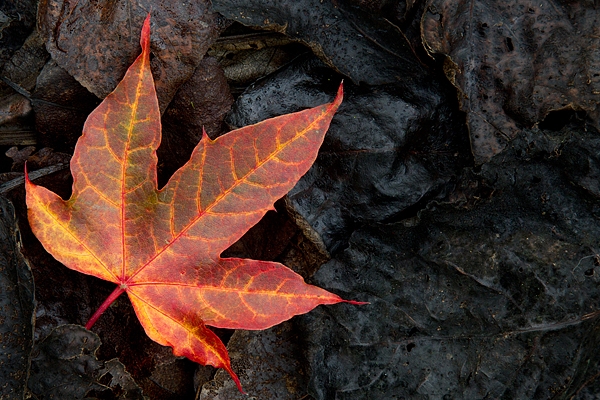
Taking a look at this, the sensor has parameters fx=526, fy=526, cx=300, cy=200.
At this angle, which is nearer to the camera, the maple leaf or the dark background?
the maple leaf

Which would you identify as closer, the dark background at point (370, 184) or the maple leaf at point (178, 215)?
the maple leaf at point (178, 215)

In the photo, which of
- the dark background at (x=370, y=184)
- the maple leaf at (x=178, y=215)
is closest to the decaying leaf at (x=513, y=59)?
the dark background at (x=370, y=184)

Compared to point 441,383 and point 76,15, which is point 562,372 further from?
point 76,15

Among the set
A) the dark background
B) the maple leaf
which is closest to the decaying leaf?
the dark background

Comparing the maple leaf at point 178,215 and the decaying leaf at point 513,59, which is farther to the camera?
the decaying leaf at point 513,59

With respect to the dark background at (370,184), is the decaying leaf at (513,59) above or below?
above

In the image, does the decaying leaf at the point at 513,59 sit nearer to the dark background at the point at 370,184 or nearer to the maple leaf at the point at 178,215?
the dark background at the point at 370,184

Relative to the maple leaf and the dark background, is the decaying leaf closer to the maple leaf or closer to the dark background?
the dark background

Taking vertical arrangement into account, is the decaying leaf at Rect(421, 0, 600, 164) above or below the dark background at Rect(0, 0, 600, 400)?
above

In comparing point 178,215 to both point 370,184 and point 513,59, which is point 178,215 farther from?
point 513,59
